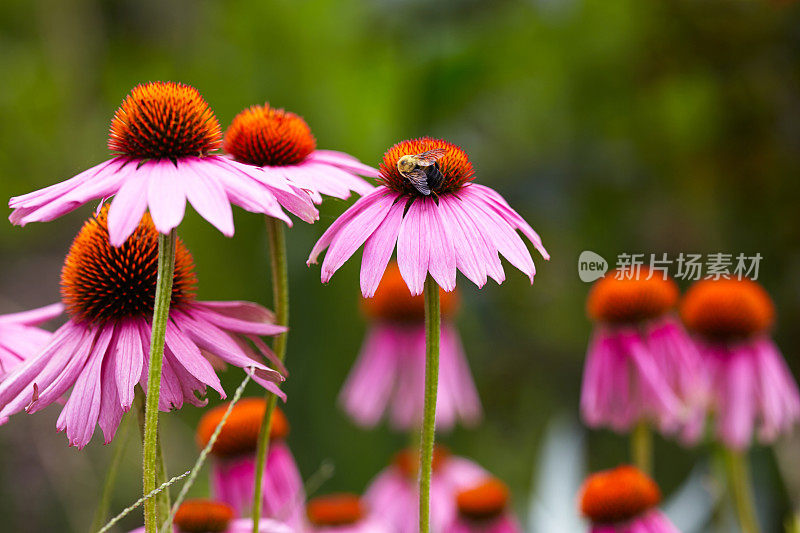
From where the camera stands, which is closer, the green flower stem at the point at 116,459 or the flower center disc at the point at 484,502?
the green flower stem at the point at 116,459

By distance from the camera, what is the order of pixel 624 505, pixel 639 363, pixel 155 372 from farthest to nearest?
1. pixel 639 363
2. pixel 624 505
3. pixel 155 372

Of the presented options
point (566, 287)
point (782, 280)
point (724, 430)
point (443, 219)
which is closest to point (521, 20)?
point (566, 287)

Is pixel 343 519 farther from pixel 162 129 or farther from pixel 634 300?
pixel 162 129

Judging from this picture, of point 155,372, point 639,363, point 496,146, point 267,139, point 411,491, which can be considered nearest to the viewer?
point 155,372

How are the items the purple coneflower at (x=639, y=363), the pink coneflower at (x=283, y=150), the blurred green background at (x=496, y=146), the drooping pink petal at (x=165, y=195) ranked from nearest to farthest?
1. the drooping pink petal at (x=165, y=195)
2. the pink coneflower at (x=283, y=150)
3. the purple coneflower at (x=639, y=363)
4. the blurred green background at (x=496, y=146)

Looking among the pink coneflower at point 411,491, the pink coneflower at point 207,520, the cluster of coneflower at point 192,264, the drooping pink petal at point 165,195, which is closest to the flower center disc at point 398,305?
the pink coneflower at point 411,491

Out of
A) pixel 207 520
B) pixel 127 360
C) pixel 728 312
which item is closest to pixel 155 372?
pixel 127 360

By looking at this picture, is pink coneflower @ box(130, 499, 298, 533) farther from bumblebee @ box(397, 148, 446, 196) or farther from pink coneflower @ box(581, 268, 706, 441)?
pink coneflower @ box(581, 268, 706, 441)

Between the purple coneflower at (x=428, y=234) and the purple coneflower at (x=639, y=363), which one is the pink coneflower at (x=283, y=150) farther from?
the purple coneflower at (x=639, y=363)
